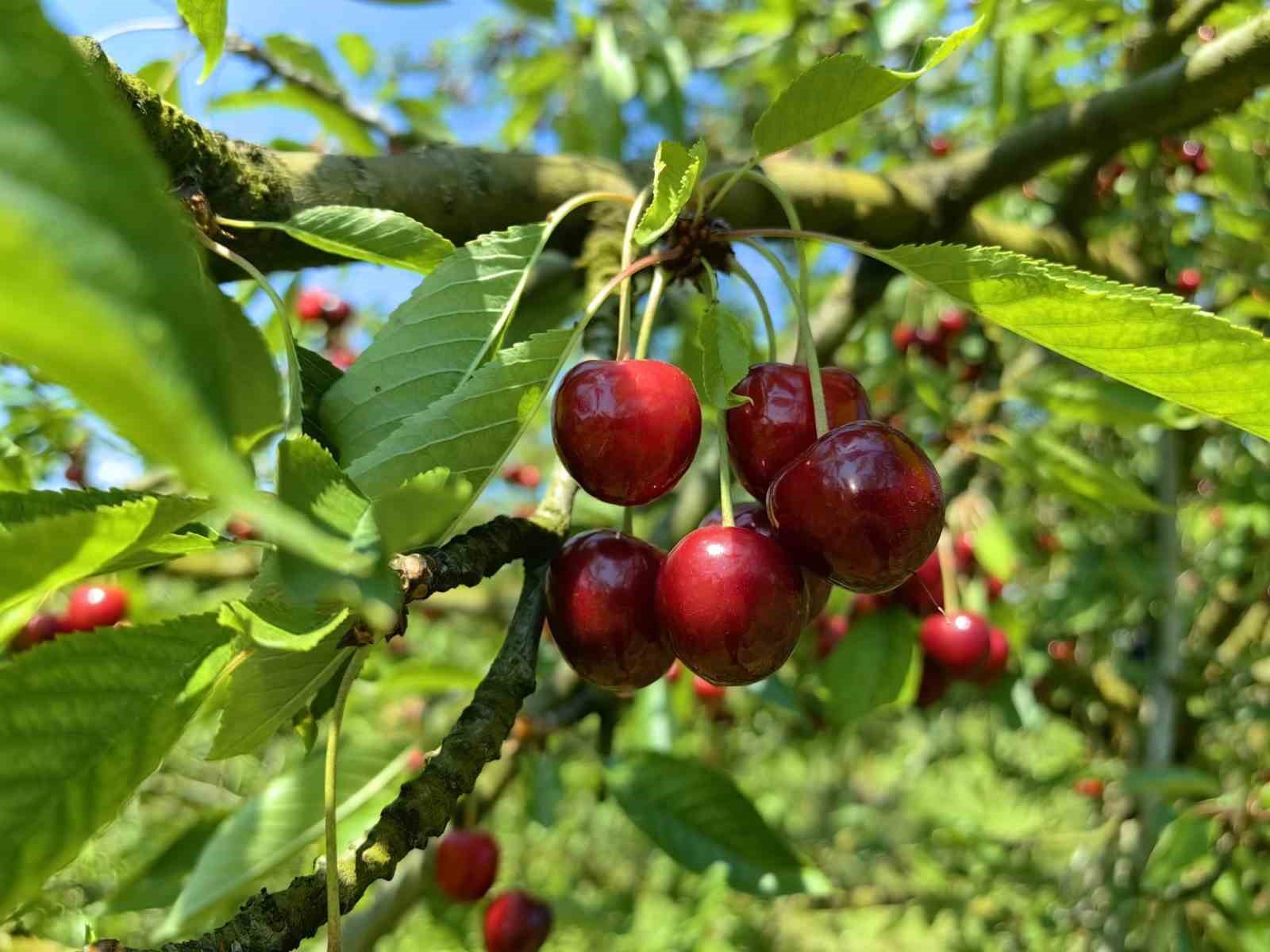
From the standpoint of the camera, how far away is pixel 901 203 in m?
1.90

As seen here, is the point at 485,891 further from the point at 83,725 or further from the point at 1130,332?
the point at 1130,332

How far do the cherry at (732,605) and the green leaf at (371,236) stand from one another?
0.40 m

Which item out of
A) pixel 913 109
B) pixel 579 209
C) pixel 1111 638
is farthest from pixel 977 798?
pixel 579 209

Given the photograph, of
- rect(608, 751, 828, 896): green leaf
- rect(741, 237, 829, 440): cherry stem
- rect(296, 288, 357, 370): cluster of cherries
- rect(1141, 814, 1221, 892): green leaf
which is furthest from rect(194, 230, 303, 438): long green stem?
rect(296, 288, 357, 370): cluster of cherries

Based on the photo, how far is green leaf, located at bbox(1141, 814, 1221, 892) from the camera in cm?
197

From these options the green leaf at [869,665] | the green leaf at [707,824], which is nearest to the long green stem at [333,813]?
the green leaf at [707,824]

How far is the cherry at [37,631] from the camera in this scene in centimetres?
175

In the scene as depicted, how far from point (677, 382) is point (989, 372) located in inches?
93.7

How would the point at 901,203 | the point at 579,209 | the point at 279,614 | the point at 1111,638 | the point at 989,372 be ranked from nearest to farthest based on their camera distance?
the point at 279,614, the point at 579,209, the point at 901,203, the point at 989,372, the point at 1111,638

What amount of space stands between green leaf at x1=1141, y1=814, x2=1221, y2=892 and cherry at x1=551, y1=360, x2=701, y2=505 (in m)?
1.65

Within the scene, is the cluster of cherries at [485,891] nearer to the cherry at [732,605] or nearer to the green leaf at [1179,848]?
the cherry at [732,605]

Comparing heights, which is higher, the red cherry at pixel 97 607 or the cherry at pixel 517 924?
the red cherry at pixel 97 607

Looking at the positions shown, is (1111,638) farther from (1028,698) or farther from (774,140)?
(774,140)

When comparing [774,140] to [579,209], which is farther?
[579,209]
